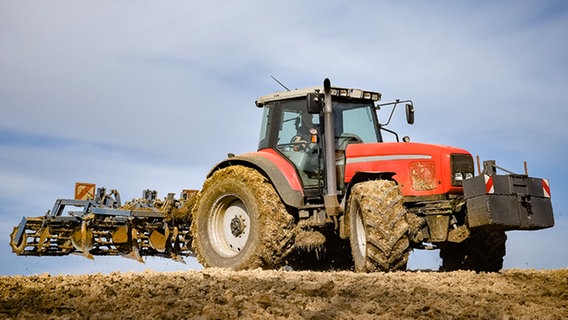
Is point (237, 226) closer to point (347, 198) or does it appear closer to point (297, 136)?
point (297, 136)

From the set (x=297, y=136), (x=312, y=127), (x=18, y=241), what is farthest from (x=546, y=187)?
(x=18, y=241)

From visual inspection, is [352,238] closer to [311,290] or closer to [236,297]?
[311,290]

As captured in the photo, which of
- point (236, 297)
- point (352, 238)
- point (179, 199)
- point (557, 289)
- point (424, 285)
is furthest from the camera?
point (179, 199)

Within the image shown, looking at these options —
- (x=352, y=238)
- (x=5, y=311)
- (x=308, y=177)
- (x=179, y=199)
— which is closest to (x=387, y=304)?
(x=352, y=238)

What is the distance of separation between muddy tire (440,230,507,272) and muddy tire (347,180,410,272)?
1290 millimetres

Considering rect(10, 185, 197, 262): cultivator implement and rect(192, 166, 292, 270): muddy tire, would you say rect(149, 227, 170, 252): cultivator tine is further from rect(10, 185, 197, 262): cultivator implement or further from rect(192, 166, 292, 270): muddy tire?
rect(192, 166, 292, 270): muddy tire

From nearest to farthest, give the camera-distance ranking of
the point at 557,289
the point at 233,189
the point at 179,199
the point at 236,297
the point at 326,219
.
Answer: the point at 236,297 < the point at 557,289 < the point at 326,219 < the point at 233,189 < the point at 179,199

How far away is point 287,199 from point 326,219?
58 centimetres

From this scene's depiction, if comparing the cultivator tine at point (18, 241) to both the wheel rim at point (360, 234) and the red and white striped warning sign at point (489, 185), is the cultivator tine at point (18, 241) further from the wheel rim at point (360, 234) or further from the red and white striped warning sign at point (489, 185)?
the red and white striped warning sign at point (489, 185)

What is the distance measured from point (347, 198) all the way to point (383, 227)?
3.33ft

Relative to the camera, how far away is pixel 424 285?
6.24 metres

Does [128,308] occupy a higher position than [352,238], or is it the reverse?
[352,238]

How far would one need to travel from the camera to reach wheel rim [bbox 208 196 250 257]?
900 cm

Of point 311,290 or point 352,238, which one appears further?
point 352,238
